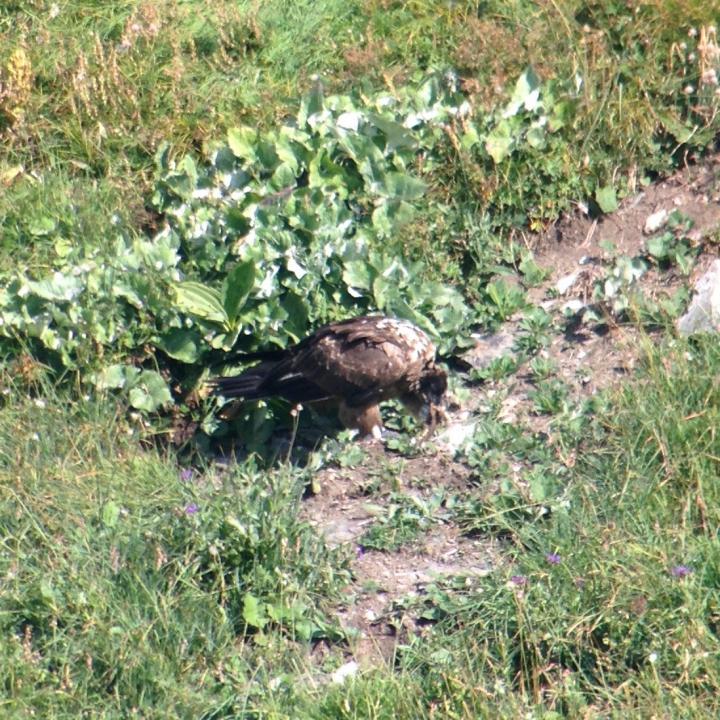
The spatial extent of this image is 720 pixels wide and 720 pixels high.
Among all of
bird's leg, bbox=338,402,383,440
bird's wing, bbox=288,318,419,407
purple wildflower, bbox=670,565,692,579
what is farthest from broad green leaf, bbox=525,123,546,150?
purple wildflower, bbox=670,565,692,579

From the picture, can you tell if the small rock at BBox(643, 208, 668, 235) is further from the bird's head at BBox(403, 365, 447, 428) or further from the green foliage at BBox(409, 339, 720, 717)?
the green foliage at BBox(409, 339, 720, 717)

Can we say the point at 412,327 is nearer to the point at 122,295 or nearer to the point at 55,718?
the point at 122,295

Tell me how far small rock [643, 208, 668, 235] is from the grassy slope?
28 centimetres

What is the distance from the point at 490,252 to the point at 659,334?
1.13 meters

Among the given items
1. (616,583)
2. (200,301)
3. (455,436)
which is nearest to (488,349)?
(455,436)

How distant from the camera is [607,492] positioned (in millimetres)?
5379

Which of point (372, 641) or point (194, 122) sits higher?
point (194, 122)

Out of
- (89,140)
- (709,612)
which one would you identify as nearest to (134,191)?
(89,140)

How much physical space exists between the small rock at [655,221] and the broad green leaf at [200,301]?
2.39 metres

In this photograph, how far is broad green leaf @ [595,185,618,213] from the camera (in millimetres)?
7375

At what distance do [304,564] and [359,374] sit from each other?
4.17ft

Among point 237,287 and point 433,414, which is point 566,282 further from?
point 237,287

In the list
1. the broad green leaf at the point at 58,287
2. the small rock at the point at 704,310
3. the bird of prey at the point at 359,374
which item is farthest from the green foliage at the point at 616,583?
the broad green leaf at the point at 58,287

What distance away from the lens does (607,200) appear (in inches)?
291
